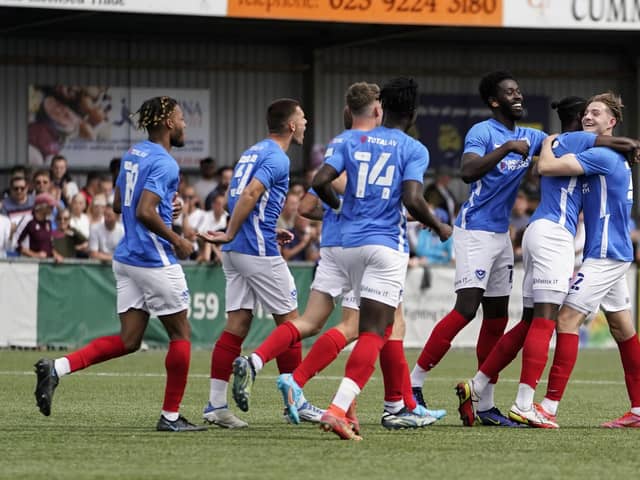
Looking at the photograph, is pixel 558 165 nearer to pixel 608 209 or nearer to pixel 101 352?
pixel 608 209

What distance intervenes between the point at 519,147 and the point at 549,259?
79cm

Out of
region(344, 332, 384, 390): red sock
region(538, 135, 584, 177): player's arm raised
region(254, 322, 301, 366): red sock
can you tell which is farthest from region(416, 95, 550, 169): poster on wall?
region(344, 332, 384, 390): red sock

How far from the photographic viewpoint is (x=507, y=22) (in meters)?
23.0

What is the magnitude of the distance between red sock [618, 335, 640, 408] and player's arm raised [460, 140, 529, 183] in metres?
1.58

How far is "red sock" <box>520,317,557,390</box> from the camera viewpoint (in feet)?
33.4

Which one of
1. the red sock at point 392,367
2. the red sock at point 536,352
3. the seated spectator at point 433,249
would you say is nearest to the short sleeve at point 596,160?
the red sock at point 536,352

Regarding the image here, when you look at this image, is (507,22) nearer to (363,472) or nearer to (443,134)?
(443,134)

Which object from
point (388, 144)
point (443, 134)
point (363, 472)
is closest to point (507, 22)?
point (443, 134)

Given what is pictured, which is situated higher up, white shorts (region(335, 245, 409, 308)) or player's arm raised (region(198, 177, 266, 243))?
player's arm raised (region(198, 177, 266, 243))

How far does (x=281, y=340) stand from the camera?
390 inches

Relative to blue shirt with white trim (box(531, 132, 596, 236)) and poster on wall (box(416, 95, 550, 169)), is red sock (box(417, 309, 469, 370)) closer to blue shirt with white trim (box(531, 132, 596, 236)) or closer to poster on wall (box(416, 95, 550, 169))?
blue shirt with white trim (box(531, 132, 596, 236))

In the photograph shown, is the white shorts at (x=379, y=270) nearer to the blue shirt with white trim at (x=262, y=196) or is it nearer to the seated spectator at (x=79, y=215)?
the blue shirt with white trim at (x=262, y=196)

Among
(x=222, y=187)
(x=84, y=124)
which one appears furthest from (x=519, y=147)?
(x=84, y=124)

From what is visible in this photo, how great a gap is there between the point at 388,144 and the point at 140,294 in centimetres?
194
